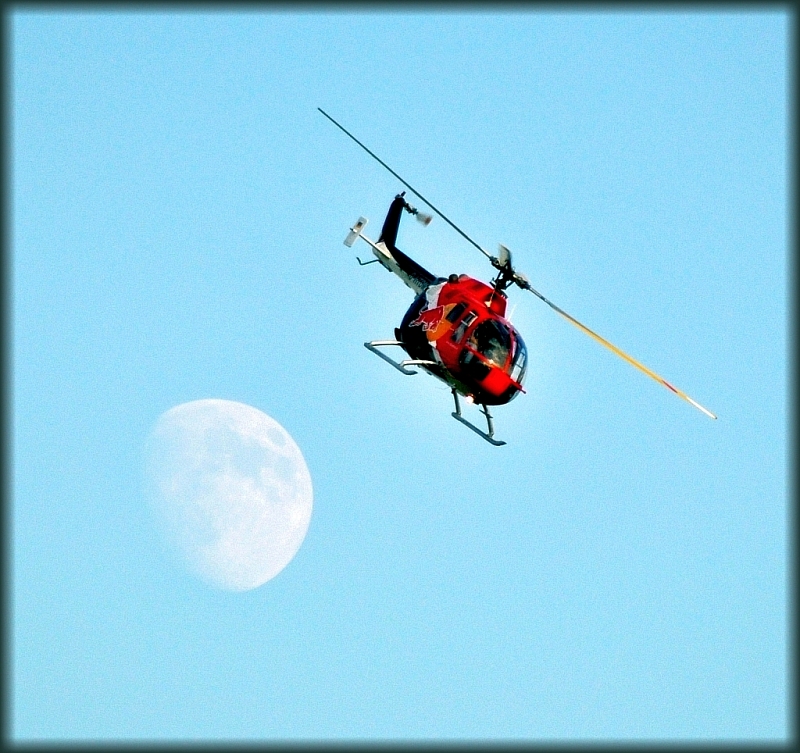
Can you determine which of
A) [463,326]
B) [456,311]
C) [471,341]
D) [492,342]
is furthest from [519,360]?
[456,311]

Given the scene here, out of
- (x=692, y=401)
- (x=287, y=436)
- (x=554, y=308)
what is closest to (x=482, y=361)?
(x=554, y=308)

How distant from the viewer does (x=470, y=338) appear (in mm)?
26922

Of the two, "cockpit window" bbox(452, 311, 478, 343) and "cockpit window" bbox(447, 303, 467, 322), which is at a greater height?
"cockpit window" bbox(447, 303, 467, 322)

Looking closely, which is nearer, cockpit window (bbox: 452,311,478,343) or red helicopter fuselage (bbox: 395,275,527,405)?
red helicopter fuselage (bbox: 395,275,527,405)

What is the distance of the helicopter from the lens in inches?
1052

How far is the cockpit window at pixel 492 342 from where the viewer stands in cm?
2675

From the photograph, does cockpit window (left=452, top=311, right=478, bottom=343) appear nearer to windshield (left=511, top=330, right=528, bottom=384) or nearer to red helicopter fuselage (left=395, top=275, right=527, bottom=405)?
red helicopter fuselage (left=395, top=275, right=527, bottom=405)

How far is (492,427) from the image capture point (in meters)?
27.8

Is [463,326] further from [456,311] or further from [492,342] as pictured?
[492,342]

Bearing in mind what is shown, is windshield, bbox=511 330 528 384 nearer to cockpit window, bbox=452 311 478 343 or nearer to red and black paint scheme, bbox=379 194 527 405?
red and black paint scheme, bbox=379 194 527 405

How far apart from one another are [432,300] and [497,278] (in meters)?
1.46

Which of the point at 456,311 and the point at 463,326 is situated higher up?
A: the point at 456,311

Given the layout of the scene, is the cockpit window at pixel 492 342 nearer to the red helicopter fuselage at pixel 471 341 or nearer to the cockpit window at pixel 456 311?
the red helicopter fuselage at pixel 471 341

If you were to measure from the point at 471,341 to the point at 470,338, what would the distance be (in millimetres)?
61
